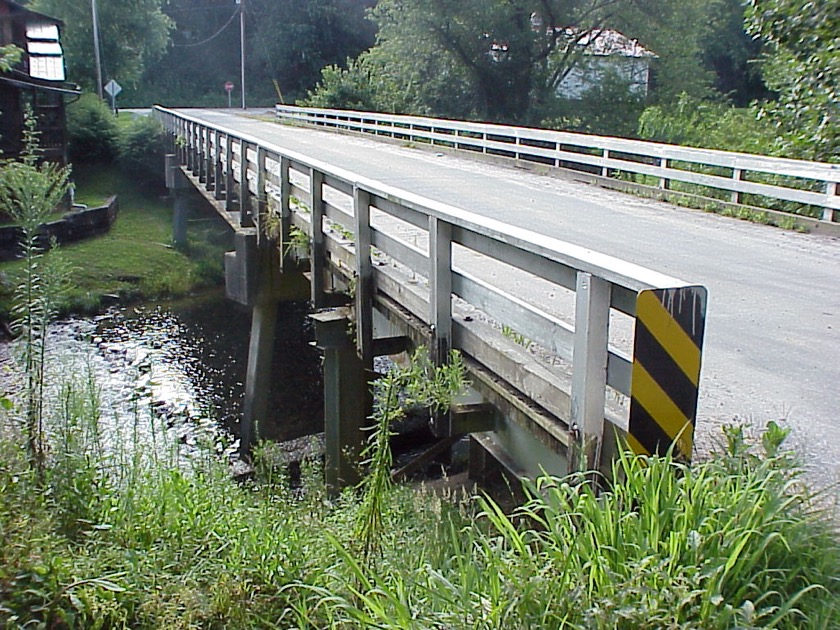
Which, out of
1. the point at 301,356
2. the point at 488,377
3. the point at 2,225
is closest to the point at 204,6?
the point at 2,225

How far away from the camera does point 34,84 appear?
26453mm

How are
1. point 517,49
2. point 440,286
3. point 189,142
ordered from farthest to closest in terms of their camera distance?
point 517,49 < point 189,142 < point 440,286

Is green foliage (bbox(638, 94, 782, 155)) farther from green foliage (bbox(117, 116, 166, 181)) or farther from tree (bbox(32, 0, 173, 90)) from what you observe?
tree (bbox(32, 0, 173, 90))

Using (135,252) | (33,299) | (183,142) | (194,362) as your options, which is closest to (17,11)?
(135,252)

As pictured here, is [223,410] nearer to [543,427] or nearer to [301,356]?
[301,356]

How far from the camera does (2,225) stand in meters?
22.9

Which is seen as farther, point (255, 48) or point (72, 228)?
point (255, 48)

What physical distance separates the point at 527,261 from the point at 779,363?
1.87 m

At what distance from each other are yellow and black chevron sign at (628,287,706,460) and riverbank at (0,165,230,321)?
16956mm

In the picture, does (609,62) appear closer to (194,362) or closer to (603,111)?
(603,111)

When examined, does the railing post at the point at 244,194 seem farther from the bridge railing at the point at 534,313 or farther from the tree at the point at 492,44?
the tree at the point at 492,44

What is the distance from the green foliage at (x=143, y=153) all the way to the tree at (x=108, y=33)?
43.9 ft

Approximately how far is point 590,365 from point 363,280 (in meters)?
3.74

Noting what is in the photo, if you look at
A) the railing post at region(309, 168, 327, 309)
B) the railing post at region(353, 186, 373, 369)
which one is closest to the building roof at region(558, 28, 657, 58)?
the railing post at region(309, 168, 327, 309)
